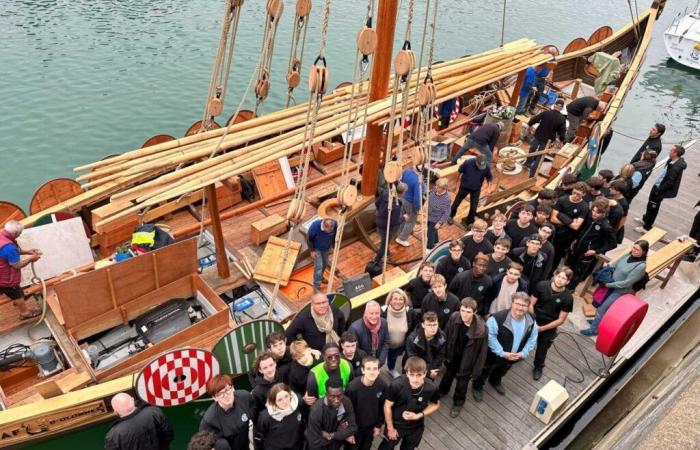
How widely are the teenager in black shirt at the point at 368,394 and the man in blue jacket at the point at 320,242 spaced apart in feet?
8.32

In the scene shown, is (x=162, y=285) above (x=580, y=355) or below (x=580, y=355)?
above

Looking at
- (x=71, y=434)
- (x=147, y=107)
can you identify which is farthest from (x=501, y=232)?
(x=147, y=107)

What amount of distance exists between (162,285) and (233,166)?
6.05 feet

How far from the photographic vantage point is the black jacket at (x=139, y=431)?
3906mm

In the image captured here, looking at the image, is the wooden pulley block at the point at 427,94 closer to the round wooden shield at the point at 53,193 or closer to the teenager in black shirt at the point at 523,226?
the teenager in black shirt at the point at 523,226

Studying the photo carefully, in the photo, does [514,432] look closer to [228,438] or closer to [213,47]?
[228,438]

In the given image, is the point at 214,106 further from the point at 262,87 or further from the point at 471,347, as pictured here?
the point at 471,347

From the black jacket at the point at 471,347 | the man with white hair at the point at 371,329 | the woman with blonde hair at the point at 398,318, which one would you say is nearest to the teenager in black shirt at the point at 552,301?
the black jacket at the point at 471,347

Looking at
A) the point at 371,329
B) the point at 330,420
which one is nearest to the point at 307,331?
the point at 371,329

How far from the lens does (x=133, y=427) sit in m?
3.96

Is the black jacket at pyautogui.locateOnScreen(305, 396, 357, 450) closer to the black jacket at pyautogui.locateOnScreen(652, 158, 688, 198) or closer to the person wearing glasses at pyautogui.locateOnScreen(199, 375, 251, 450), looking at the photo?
the person wearing glasses at pyautogui.locateOnScreen(199, 375, 251, 450)

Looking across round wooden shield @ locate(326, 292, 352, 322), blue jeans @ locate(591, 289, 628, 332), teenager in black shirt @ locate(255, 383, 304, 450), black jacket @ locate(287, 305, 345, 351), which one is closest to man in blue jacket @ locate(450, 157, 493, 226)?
blue jeans @ locate(591, 289, 628, 332)

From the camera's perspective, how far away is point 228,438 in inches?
161

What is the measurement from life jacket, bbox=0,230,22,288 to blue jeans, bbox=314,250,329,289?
3.49m
